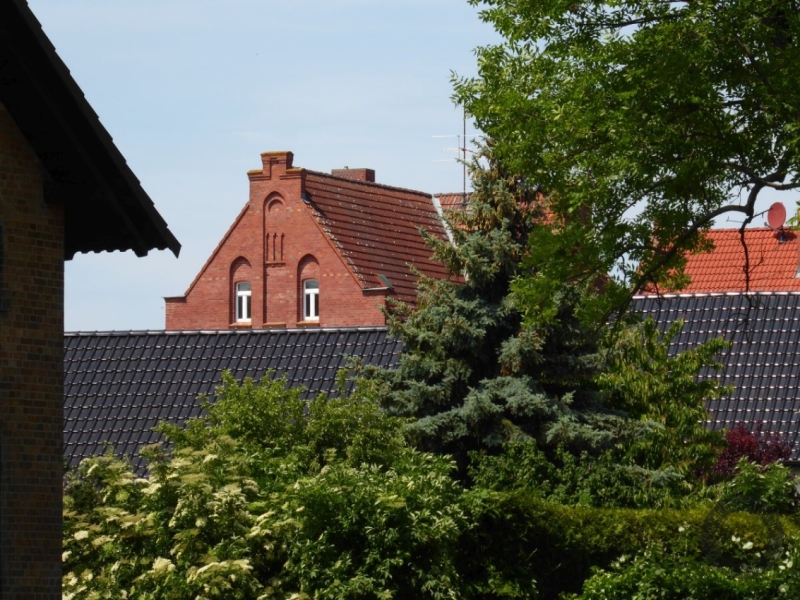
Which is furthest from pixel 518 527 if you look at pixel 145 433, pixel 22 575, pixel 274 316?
pixel 274 316

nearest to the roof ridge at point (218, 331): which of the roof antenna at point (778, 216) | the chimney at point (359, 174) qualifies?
the roof antenna at point (778, 216)

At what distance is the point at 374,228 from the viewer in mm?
63000

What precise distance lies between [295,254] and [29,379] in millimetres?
47166

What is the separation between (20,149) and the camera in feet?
50.2

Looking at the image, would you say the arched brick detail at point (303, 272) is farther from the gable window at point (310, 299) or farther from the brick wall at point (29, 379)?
the brick wall at point (29, 379)

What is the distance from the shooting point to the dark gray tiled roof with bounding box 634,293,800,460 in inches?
1529

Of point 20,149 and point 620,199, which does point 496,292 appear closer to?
point 620,199

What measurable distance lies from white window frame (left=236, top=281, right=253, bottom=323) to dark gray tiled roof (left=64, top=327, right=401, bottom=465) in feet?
77.9

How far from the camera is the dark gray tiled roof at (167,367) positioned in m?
35.8

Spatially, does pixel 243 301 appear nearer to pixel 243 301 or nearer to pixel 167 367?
pixel 243 301

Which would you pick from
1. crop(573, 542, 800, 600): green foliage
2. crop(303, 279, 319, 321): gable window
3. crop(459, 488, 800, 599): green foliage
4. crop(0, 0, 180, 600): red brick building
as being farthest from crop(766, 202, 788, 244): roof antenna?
crop(0, 0, 180, 600): red brick building

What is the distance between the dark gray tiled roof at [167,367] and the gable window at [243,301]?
77.9 ft

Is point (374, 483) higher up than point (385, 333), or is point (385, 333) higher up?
point (385, 333)

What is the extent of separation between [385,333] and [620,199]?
16101 mm
